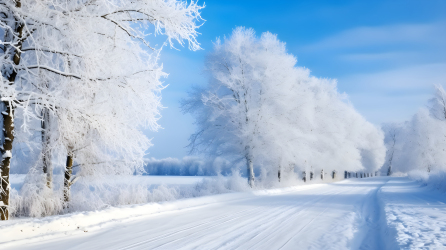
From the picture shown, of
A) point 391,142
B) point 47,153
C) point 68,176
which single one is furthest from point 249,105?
point 391,142

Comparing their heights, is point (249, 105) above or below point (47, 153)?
above

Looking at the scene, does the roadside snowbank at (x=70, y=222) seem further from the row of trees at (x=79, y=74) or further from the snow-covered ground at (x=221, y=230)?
the row of trees at (x=79, y=74)

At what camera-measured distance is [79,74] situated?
661 centimetres

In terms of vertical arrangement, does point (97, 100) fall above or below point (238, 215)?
above

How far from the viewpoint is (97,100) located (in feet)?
24.6

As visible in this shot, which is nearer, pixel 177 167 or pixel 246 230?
pixel 246 230

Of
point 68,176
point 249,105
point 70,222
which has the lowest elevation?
point 70,222

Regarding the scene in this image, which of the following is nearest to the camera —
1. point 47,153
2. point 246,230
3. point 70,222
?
point 70,222

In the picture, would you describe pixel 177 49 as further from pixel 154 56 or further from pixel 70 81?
pixel 70 81

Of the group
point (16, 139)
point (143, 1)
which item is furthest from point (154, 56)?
point (16, 139)

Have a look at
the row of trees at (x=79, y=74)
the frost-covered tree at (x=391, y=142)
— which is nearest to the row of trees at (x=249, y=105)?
the row of trees at (x=79, y=74)

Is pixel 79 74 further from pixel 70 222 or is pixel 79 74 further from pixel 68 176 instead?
pixel 68 176

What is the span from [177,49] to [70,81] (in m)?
2.78

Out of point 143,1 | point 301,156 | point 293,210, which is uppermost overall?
point 143,1
